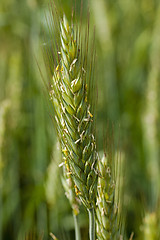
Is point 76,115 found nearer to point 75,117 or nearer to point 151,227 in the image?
point 75,117

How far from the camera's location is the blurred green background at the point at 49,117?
1664 millimetres

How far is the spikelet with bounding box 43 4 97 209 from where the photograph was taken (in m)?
0.81

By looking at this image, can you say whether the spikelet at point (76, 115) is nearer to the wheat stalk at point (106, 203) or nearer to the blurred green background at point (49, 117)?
the wheat stalk at point (106, 203)

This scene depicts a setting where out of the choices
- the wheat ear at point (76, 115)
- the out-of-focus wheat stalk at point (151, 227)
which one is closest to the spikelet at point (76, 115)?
the wheat ear at point (76, 115)

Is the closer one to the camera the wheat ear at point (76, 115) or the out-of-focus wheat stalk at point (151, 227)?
the wheat ear at point (76, 115)

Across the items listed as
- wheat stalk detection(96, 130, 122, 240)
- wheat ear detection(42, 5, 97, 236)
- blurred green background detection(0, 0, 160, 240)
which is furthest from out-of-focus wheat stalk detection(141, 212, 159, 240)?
wheat ear detection(42, 5, 97, 236)

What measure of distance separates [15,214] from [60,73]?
1.30 metres

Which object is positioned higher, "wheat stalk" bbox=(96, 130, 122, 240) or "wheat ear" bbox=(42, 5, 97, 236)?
"wheat ear" bbox=(42, 5, 97, 236)

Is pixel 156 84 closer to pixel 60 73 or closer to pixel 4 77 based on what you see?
pixel 60 73

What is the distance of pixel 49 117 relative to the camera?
4.12ft

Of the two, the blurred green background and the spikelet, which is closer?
the spikelet

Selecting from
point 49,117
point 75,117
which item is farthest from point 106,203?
point 49,117

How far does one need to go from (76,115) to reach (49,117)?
0.44 metres

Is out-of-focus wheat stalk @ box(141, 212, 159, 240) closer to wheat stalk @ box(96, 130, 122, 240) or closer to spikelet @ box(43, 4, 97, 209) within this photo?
wheat stalk @ box(96, 130, 122, 240)
